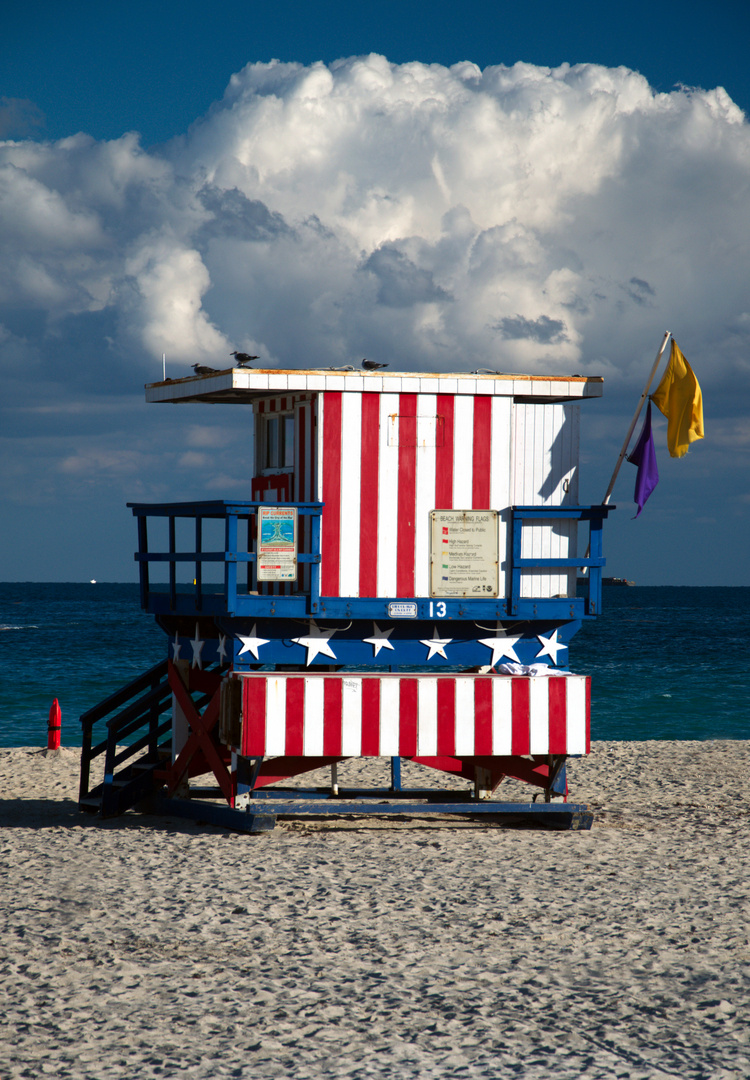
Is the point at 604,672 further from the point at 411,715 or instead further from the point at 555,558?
the point at 411,715

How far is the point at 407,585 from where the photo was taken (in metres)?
12.3

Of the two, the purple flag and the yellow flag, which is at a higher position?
the yellow flag

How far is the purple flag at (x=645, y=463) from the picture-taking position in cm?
1278

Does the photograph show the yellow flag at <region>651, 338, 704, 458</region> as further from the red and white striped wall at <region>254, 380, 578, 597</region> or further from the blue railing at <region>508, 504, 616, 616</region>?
the blue railing at <region>508, 504, 616, 616</region>

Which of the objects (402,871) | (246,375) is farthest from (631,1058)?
(246,375)

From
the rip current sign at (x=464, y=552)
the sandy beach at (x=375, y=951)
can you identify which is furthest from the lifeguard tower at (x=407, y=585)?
the sandy beach at (x=375, y=951)

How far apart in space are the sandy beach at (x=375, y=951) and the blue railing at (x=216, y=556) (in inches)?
103

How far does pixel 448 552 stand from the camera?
1246cm

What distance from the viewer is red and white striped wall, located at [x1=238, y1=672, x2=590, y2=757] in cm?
1192

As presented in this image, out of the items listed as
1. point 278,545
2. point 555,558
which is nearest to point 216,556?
point 278,545

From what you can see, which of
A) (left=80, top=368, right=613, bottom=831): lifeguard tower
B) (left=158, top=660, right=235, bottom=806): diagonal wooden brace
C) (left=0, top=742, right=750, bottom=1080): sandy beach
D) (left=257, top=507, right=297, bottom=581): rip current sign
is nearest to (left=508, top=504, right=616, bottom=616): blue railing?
(left=80, top=368, right=613, bottom=831): lifeguard tower

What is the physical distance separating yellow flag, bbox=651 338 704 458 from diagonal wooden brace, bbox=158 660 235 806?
617 centimetres

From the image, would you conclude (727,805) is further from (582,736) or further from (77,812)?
(77,812)

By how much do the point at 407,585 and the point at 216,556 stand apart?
216cm
